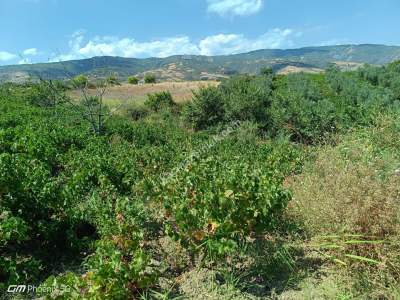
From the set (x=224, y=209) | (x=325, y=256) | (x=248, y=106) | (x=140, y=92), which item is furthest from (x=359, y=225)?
(x=140, y=92)

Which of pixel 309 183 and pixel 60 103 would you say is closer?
pixel 309 183

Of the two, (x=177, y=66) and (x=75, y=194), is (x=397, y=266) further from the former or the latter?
(x=177, y=66)

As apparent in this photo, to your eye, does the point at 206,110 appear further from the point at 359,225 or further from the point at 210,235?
the point at 359,225

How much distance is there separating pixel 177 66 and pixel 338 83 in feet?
502

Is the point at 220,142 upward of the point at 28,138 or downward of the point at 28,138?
downward

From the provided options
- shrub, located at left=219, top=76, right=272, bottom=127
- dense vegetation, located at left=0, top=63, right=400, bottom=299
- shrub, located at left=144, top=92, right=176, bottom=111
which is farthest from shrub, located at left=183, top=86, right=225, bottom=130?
dense vegetation, located at left=0, top=63, right=400, bottom=299

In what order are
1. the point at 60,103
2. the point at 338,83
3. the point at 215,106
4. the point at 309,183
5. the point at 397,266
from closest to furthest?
the point at 397,266 < the point at 309,183 < the point at 215,106 < the point at 338,83 < the point at 60,103

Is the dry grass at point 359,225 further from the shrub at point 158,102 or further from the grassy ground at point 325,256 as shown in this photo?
the shrub at point 158,102

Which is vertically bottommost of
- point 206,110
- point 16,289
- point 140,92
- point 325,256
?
point 206,110

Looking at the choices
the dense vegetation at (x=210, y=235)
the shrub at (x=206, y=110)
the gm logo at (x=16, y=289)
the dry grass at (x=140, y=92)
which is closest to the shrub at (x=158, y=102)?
the dry grass at (x=140, y=92)

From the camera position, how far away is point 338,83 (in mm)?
24281

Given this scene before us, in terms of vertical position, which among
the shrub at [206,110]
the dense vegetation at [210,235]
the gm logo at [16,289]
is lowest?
the shrub at [206,110]

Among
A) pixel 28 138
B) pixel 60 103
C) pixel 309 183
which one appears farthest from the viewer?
pixel 60 103

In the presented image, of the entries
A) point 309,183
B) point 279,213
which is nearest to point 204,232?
point 279,213
